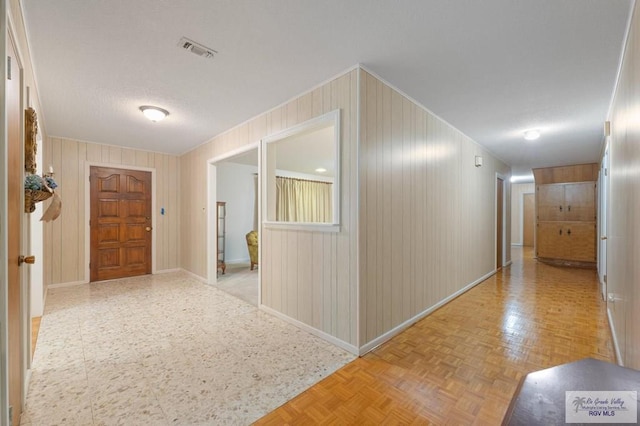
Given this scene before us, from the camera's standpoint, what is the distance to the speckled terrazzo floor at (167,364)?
1.73m

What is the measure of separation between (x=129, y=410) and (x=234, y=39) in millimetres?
2575

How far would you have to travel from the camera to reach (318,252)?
276 cm

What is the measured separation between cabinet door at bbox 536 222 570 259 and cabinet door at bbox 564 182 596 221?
1.16ft

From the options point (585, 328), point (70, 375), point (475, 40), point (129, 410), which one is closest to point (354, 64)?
point (475, 40)

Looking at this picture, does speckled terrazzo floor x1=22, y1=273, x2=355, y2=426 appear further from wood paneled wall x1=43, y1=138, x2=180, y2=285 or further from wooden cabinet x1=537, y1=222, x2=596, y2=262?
wooden cabinet x1=537, y1=222, x2=596, y2=262

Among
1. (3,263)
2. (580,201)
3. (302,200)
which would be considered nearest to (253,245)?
(302,200)

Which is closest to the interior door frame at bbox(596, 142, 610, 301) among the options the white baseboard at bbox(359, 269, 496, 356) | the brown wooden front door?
the white baseboard at bbox(359, 269, 496, 356)

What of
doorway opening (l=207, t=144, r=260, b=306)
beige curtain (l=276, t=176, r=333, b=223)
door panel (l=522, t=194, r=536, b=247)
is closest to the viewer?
doorway opening (l=207, t=144, r=260, b=306)

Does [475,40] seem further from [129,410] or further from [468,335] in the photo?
[129,410]

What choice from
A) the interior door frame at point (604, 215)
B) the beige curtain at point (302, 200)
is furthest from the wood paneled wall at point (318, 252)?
the interior door frame at point (604, 215)

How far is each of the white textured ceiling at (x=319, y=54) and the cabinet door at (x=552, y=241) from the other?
4.29 m

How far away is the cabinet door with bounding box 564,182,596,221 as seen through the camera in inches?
250

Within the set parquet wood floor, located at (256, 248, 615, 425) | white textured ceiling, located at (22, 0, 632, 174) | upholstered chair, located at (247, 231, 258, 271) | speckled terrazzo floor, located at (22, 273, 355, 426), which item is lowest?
speckled terrazzo floor, located at (22, 273, 355, 426)

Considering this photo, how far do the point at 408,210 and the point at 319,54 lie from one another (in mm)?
1772
